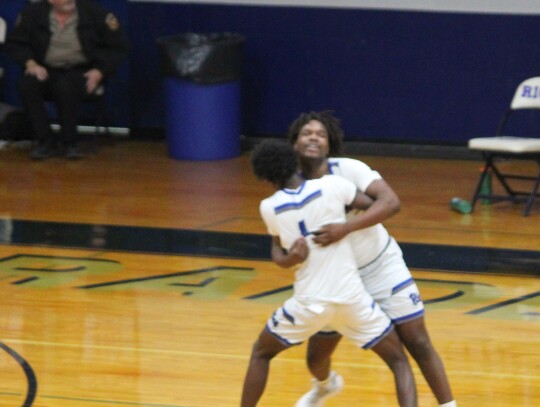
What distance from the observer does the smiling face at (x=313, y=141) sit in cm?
422

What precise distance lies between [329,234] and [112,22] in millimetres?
6549

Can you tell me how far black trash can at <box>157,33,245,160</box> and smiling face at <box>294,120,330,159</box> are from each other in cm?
579

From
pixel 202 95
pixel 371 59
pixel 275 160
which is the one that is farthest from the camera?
pixel 371 59

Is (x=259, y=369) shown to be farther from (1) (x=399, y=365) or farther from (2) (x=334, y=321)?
(1) (x=399, y=365)

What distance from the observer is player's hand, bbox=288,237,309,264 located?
403cm

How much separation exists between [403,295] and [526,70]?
6216 millimetres

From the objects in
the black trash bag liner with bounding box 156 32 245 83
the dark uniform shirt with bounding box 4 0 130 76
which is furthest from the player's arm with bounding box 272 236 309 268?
the dark uniform shirt with bounding box 4 0 130 76

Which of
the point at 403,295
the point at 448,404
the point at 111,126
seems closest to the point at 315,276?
the point at 403,295

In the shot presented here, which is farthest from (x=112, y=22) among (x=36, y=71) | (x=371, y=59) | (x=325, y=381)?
(x=325, y=381)

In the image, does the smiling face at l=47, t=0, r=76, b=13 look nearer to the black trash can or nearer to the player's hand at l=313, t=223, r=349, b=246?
the black trash can

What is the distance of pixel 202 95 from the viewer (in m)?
10.1

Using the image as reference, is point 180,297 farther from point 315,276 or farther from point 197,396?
point 315,276

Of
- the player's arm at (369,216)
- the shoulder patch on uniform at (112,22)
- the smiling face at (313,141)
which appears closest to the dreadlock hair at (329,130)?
the smiling face at (313,141)

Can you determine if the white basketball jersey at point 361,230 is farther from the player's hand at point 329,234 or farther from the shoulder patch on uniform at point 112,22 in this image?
the shoulder patch on uniform at point 112,22
